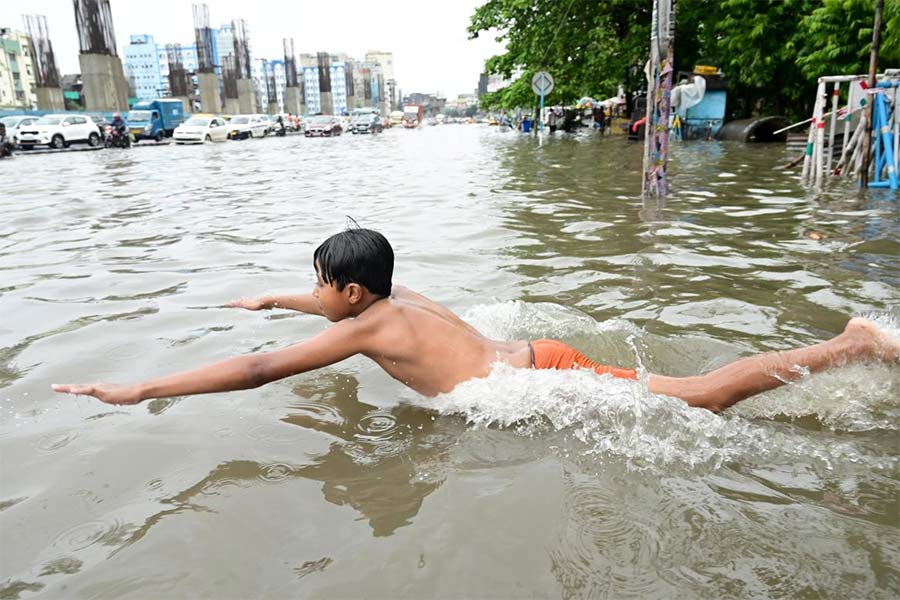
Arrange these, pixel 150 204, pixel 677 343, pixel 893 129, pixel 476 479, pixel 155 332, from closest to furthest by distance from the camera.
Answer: pixel 476 479
pixel 677 343
pixel 155 332
pixel 893 129
pixel 150 204

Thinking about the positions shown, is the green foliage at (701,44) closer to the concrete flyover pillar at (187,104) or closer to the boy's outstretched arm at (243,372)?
the boy's outstretched arm at (243,372)

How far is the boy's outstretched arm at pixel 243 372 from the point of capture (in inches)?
101

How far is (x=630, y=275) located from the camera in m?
5.48

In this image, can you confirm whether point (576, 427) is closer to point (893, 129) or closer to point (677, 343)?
point (677, 343)

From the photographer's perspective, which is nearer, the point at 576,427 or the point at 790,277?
the point at 576,427

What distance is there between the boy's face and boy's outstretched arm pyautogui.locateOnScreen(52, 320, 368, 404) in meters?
0.06

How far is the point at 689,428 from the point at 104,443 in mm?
2543

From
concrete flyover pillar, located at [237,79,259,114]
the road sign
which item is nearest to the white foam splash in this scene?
the road sign

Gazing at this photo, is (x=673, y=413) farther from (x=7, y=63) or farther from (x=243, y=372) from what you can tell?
(x=7, y=63)

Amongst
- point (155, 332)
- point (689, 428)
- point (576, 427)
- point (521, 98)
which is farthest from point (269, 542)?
point (521, 98)

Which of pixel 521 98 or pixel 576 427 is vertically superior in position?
pixel 521 98

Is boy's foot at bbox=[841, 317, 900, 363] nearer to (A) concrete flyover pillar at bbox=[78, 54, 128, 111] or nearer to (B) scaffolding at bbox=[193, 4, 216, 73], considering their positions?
(A) concrete flyover pillar at bbox=[78, 54, 128, 111]

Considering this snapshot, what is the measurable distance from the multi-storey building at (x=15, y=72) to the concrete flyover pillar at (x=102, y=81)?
2882 cm

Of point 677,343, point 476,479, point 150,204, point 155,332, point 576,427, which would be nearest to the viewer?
point 476,479
